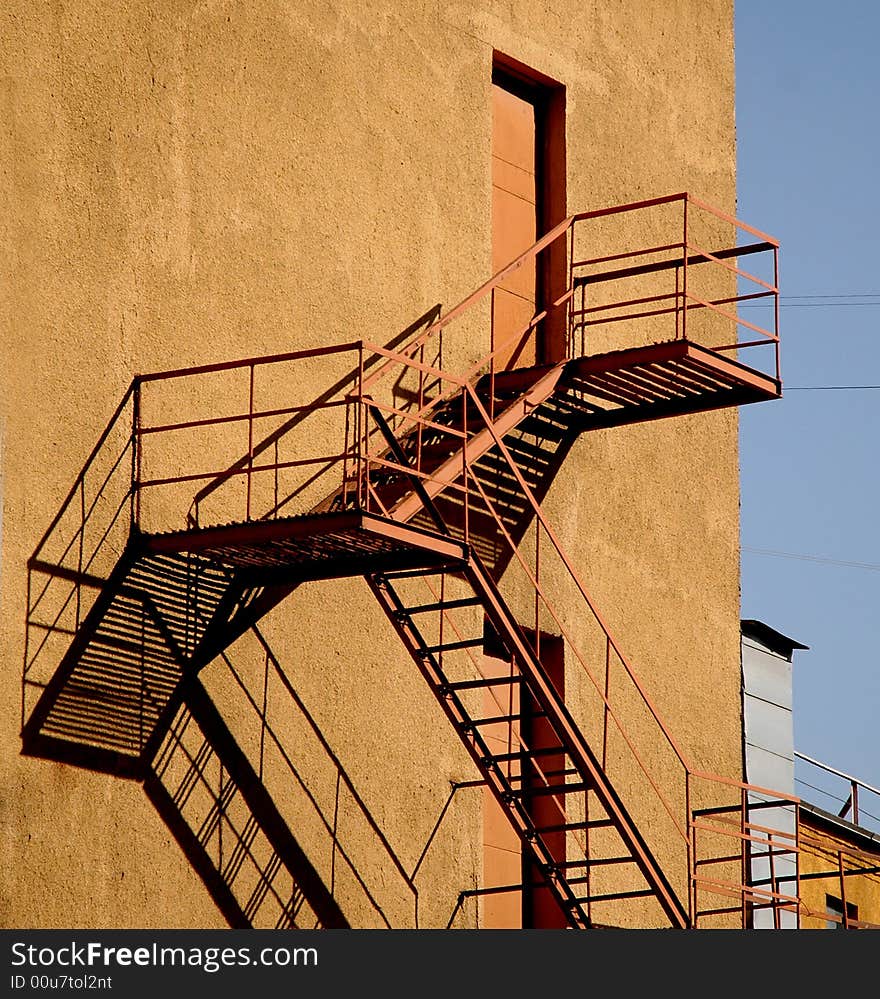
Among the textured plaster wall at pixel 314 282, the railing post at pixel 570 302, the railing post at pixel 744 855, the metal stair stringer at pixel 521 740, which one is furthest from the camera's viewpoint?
the railing post at pixel 570 302

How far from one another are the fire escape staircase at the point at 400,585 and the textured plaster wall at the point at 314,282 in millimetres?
316

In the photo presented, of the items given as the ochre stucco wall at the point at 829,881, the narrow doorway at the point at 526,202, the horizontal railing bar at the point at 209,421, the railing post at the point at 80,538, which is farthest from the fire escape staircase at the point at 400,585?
the ochre stucco wall at the point at 829,881

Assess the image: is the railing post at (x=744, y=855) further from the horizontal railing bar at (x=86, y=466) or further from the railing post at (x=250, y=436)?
the horizontal railing bar at (x=86, y=466)

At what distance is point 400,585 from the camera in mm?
18188

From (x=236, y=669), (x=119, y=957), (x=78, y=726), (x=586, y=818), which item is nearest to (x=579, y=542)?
(x=586, y=818)

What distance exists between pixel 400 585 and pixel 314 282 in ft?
8.98

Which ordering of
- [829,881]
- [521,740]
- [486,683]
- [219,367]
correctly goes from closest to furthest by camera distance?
[219,367] < [486,683] < [521,740] < [829,881]

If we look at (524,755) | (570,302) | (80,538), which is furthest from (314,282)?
(524,755)

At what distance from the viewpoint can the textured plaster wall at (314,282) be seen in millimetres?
15484

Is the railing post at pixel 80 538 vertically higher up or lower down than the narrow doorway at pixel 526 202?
lower down

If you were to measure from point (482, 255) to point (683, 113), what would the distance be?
13.9 feet

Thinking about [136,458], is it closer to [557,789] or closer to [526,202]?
[557,789]

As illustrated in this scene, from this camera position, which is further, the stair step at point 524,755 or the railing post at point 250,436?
→ the stair step at point 524,755

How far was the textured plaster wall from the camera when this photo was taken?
50.8 feet
